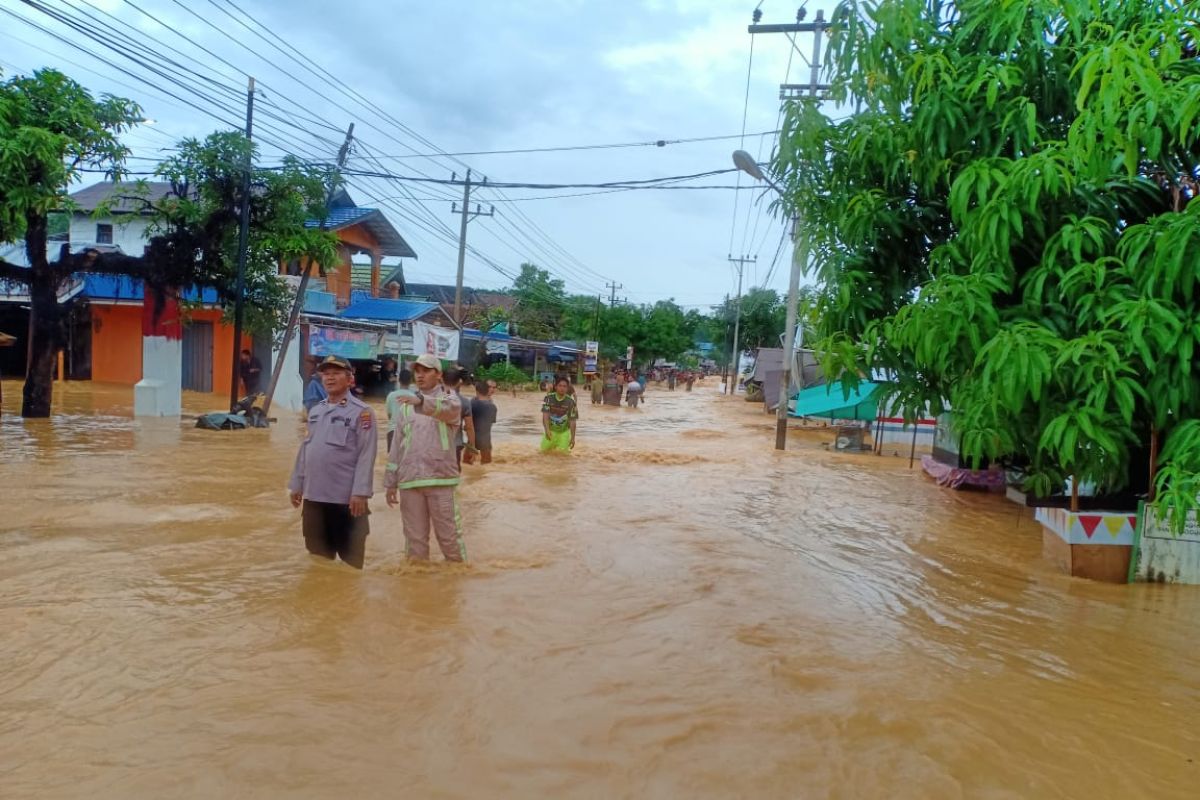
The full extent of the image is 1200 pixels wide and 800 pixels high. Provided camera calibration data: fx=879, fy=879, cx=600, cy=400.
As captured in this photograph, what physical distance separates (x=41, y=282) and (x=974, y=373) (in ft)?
54.1

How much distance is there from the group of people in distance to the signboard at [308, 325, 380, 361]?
18327 millimetres

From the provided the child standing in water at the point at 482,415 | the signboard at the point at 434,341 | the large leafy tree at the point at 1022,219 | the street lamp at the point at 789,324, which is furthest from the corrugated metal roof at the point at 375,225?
the large leafy tree at the point at 1022,219

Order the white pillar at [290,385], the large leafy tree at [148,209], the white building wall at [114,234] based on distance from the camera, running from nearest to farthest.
Answer: the large leafy tree at [148,209], the white pillar at [290,385], the white building wall at [114,234]

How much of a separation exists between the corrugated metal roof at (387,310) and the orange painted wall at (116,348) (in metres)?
6.21

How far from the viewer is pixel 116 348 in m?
27.2

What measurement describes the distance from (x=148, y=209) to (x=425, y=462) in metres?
14.1

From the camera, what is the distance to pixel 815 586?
741 centimetres

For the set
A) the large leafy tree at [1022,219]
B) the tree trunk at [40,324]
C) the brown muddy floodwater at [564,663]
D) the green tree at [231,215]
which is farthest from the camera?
the green tree at [231,215]

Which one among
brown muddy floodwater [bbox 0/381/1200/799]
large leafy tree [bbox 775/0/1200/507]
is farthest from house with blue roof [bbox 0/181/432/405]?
large leafy tree [bbox 775/0/1200/507]

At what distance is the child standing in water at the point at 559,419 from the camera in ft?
47.5

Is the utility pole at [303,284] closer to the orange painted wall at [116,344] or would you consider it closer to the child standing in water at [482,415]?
the child standing in water at [482,415]

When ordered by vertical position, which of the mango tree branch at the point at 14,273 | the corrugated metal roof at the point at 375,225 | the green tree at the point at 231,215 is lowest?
the mango tree branch at the point at 14,273

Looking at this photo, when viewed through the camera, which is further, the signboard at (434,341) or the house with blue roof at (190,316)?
the signboard at (434,341)

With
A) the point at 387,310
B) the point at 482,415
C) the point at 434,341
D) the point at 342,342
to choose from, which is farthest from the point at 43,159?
the point at 387,310
